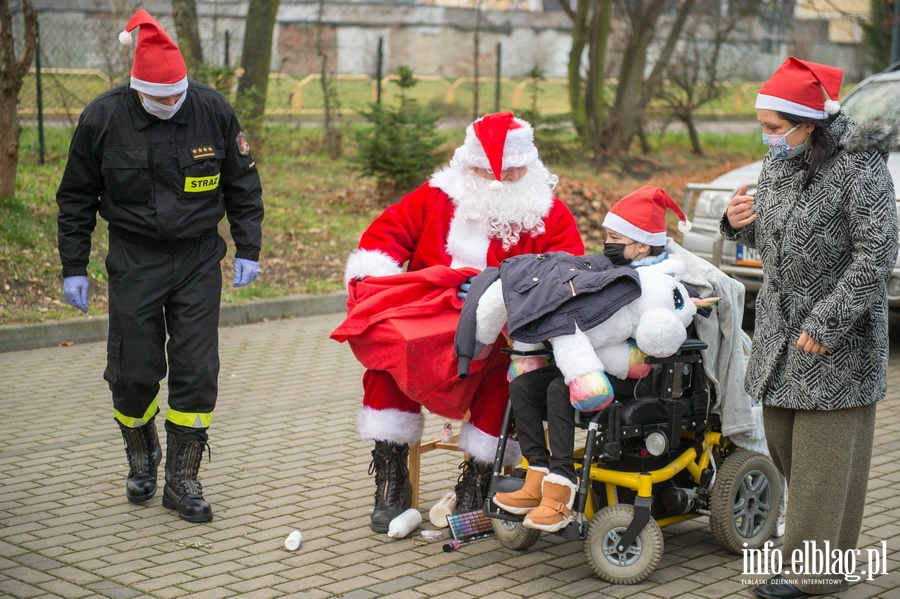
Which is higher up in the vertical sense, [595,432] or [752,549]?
[595,432]

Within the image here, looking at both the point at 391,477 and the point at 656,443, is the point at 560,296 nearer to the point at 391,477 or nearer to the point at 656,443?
the point at 656,443

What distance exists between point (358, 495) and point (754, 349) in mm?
2154

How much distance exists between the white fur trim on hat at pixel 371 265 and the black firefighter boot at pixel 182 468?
102 centimetres

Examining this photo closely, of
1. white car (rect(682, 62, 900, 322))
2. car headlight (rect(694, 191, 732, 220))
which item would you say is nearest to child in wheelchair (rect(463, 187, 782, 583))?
white car (rect(682, 62, 900, 322))

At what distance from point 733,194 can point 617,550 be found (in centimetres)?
548

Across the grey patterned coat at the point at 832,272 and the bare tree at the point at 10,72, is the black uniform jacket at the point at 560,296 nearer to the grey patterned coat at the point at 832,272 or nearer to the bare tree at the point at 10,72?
the grey patterned coat at the point at 832,272

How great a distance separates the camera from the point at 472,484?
200 inches

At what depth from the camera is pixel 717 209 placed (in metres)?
9.55

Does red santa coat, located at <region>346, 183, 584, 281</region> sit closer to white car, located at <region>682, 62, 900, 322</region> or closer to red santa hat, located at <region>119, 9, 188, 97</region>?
red santa hat, located at <region>119, 9, 188, 97</region>

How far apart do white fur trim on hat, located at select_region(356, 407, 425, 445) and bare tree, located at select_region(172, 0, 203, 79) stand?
862 centimetres

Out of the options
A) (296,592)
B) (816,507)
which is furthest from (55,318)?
(816,507)

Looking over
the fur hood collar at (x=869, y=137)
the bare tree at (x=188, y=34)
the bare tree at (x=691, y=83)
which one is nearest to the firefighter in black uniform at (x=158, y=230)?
the fur hood collar at (x=869, y=137)

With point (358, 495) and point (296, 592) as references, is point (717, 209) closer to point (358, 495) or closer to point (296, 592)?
point (358, 495)

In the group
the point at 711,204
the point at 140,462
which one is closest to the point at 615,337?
the point at 140,462
